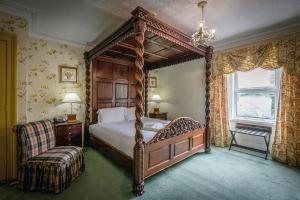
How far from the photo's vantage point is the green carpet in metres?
1.96

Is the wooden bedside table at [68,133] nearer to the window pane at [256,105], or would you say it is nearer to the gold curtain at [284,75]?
the gold curtain at [284,75]

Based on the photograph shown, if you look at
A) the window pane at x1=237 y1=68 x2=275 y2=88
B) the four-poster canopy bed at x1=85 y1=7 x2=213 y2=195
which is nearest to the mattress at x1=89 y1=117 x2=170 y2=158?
the four-poster canopy bed at x1=85 y1=7 x2=213 y2=195

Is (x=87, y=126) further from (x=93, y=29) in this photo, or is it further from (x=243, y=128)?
(x=243, y=128)

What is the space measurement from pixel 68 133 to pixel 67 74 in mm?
1431

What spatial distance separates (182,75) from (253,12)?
261cm

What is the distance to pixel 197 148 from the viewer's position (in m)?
3.17

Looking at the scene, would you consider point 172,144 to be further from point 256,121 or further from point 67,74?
point 67,74

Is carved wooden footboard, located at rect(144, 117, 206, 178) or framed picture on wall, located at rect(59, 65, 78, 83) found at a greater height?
framed picture on wall, located at rect(59, 65, 78, 83)

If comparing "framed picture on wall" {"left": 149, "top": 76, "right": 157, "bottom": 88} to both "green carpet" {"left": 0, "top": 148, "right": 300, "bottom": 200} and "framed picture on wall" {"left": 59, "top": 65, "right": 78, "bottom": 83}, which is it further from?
"green carpet" {"left": 0, "top": 148, "right": 300, "bottom": 200}

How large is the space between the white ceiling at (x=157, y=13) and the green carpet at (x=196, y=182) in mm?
2654

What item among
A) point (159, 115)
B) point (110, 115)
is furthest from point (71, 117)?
point (159, 115)

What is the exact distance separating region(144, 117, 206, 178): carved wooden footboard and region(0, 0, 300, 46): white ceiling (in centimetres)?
184

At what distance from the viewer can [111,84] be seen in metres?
4.30

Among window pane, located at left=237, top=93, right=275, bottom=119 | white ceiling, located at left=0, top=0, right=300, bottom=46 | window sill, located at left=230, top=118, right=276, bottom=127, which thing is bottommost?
window sill, located at left=230, top=118, right=276, bottom=127
